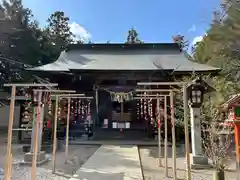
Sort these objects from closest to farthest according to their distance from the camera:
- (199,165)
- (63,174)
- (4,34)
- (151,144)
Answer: (63,174) < (199,165) < (151,144) < (4,34)

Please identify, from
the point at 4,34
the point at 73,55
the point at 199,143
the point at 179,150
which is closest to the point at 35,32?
the point at 4,34

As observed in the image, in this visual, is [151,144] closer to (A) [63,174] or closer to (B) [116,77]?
(B) [116,77]

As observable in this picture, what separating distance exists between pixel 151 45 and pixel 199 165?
874 cm

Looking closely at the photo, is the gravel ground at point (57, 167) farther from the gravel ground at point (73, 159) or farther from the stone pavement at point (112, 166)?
the stone pavement at point (112, 166)

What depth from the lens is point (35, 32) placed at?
15.8 meters

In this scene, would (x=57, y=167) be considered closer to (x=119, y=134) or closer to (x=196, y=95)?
(x=196, y=95)

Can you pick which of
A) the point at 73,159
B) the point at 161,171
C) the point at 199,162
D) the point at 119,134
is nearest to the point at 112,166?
the point at 161,171

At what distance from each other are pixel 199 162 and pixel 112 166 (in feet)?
7.38

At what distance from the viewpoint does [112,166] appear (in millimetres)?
6012

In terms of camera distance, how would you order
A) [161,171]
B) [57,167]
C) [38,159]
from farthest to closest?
[38,159] → [57,167] → [161,171]

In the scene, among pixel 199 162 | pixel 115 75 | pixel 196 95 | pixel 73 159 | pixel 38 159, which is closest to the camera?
pixel 199 162

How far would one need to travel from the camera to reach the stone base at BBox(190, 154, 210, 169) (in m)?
6.00

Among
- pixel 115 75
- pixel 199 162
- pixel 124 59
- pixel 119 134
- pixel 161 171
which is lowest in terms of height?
pixel 161 171

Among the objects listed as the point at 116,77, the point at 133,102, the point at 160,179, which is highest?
the point at 116,77
